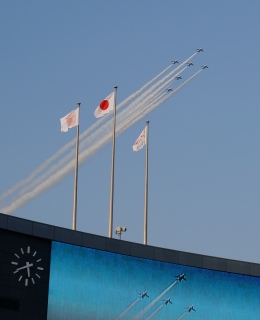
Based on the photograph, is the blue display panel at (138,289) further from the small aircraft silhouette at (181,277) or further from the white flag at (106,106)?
the white flag at (106,106)

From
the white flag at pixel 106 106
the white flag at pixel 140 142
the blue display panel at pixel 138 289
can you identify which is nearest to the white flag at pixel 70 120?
the white flag at pixel 106 106

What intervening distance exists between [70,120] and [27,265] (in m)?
21.7

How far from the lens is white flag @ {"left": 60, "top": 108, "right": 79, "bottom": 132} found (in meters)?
83.3

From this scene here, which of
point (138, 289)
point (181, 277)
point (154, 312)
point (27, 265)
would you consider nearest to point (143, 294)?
point (138, 289)

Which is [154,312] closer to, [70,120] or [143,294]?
[143,294]

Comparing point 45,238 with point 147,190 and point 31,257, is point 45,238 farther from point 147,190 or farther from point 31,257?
point 147,190

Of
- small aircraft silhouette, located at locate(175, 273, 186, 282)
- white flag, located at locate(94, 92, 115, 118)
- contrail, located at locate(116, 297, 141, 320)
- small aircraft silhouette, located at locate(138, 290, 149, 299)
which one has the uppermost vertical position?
white flag, located at locate(94, 92, 115, 118)

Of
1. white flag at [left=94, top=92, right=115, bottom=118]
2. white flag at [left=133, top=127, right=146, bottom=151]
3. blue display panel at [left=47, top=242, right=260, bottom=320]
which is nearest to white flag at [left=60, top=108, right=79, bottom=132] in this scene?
white flag at [left=94, top=92, right=115, bottom=118]

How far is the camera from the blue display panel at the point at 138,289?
65812 mm

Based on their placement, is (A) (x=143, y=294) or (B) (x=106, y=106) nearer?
(A) (x=143, y=294)

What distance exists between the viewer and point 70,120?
3300 inches

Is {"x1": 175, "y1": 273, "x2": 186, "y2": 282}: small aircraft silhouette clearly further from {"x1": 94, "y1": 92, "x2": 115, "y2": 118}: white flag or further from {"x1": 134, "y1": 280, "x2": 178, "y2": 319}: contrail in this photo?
{"x1": 94, "y1": 92, "x2": 115, "y2": 118}: white flag

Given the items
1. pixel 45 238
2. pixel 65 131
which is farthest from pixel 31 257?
pixel 65 131

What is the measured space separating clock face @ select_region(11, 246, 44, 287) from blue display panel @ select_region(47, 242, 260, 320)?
1.09 metres
